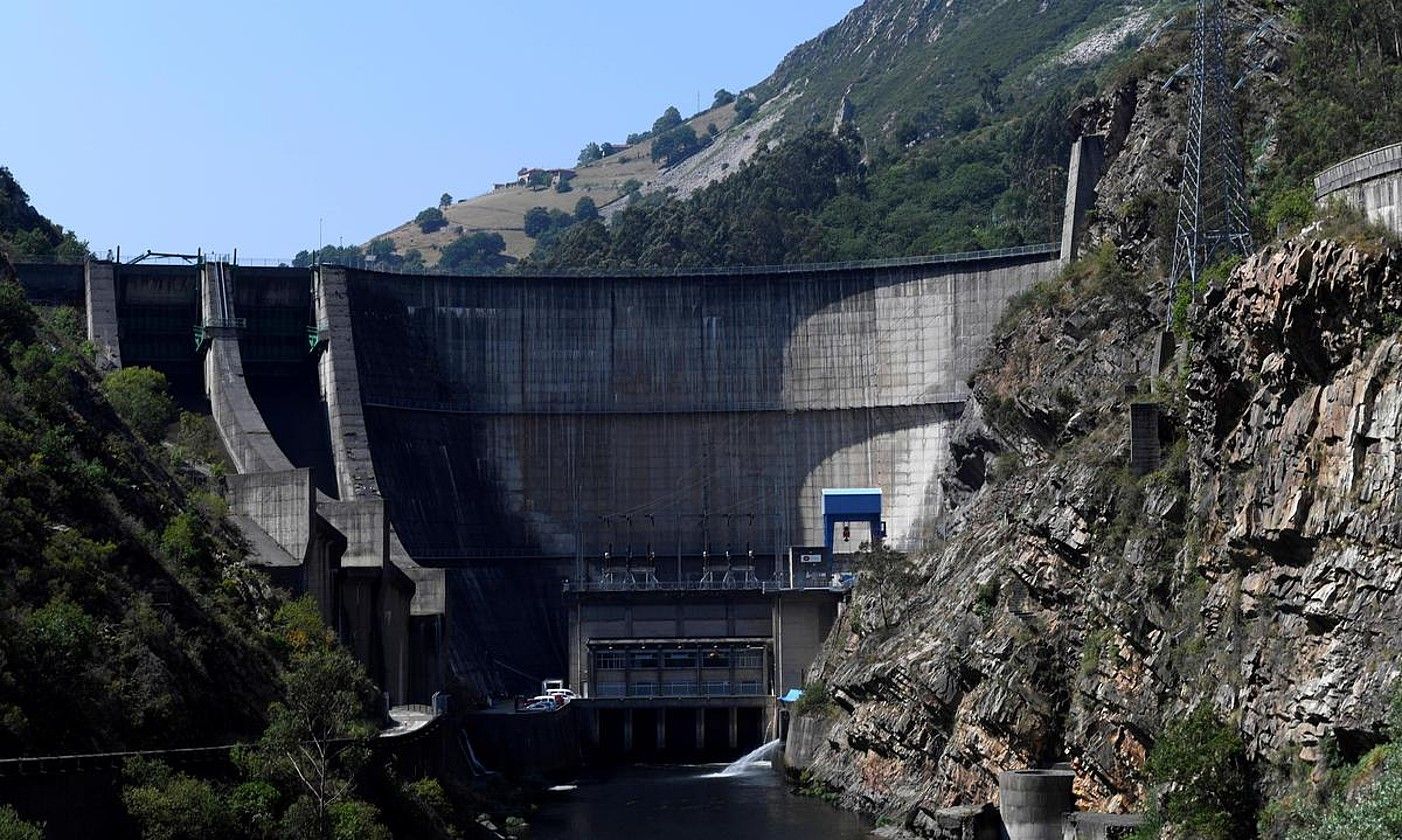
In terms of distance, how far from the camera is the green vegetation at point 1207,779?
58.1m

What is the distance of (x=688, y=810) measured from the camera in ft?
295

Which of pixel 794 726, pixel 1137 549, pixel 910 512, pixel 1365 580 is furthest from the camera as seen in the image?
pixel 910 512

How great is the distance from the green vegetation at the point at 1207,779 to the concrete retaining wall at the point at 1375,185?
530 inches

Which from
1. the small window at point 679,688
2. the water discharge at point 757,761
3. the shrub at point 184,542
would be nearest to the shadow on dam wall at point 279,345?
the small window at point 679,688

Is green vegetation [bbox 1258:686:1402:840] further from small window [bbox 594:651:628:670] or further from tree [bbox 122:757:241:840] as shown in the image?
small window [bbox 594:651:628:670]

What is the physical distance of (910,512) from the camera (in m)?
123

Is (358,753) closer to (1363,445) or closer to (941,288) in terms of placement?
(1363,445)

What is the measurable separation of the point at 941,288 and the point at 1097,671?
54.6 metres

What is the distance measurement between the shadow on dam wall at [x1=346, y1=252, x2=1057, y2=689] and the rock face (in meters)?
14.5

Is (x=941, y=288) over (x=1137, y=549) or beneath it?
over

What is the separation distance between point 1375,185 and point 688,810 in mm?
42494

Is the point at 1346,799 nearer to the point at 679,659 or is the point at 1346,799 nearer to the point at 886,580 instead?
the point at 886,580

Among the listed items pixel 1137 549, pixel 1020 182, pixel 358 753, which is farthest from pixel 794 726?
pixel 1020 182

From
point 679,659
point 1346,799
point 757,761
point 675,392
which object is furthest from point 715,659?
point 1346,799
